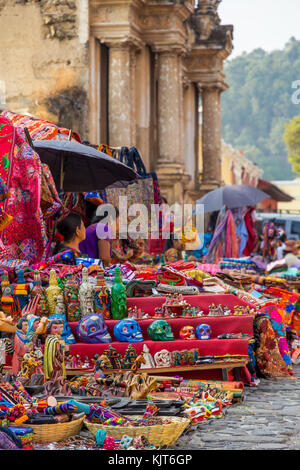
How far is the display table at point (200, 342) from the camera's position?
23.7ft

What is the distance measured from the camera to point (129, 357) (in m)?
7.13

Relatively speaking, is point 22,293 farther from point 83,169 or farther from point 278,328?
point 83,169

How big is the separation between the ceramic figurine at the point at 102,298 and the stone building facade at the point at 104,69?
9.36 meters

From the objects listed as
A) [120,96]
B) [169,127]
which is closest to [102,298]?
[120,96]

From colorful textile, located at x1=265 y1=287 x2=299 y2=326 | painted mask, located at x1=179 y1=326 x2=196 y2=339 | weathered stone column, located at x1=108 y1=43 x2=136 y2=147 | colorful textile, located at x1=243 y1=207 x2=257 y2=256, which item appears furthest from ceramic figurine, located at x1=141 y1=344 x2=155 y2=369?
weathered stone column, located at x1=108 y1=43 x2=136 y2=147

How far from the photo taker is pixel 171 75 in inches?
756

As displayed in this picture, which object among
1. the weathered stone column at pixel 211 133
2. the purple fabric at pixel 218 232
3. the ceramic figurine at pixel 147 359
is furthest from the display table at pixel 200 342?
the weathered stone column at pixel 211 133

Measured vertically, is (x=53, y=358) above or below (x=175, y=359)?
above

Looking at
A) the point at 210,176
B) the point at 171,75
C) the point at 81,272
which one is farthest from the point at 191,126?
the point at 81,272

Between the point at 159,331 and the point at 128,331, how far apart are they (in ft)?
0.94

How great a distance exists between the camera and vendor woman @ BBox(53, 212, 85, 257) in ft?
27.0

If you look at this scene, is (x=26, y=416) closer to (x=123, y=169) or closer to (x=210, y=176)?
(x=123, y=169)

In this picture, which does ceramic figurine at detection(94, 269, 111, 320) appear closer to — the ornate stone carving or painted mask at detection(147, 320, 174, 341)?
painted mask at detection(147, 320, 174, 341)

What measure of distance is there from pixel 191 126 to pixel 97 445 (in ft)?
63.9
